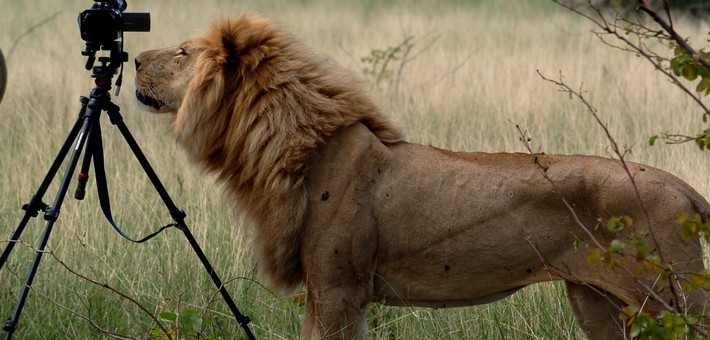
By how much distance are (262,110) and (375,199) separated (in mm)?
438

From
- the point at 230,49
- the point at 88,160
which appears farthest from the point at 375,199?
the point at 88,160

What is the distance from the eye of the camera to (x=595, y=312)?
10.3 ft

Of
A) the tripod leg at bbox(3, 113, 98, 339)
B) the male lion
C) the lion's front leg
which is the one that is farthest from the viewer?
the tripod leg at bbox(3, 113, 98, 339)

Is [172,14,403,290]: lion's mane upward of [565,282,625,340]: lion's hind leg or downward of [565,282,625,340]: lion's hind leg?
upward

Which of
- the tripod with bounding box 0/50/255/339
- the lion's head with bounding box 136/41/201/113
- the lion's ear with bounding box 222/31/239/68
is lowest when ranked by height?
the tripod with bounding box 0/50/255/339

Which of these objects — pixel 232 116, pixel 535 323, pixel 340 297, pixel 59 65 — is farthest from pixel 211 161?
pixel 59 65

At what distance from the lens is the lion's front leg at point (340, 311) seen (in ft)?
10.1

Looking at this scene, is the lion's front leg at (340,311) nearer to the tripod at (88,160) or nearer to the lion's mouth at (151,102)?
the tripod at (88,160)

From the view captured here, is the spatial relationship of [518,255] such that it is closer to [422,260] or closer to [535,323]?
[422,260]

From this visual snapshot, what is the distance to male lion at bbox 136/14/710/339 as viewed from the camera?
9.65 ft

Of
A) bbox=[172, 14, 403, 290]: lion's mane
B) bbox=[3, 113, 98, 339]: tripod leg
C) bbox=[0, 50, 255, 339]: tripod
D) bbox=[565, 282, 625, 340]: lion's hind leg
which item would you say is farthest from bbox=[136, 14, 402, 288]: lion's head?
bbox=[565, 282, 625, 340]: lion's hind leg

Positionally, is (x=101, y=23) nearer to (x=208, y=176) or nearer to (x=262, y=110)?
(x=262, y=110)

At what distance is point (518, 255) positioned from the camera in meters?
3.03

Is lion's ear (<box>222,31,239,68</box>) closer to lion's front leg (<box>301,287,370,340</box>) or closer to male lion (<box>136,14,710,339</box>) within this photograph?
male lion (<box>136,14,710,339</box>)
